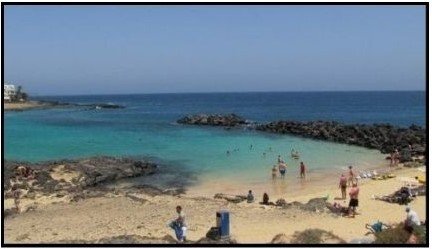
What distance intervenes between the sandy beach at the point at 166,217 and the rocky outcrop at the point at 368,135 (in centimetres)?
1473

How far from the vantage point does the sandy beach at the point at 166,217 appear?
15.2 m

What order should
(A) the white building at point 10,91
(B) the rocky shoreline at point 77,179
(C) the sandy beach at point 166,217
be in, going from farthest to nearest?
(A) the white building at point 10,91
(B) the rocky shoreline at point 77,179
(C) the sandy beach at point 166,217

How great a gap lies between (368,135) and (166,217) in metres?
29.1

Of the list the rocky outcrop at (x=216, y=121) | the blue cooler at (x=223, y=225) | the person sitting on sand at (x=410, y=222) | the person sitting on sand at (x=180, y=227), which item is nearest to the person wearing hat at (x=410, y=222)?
the person sitting on sand at (x=410, y=222)

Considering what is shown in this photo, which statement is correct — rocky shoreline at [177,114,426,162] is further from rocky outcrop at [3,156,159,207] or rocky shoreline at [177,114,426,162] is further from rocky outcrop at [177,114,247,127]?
rocky outcrop at [3,156,159,207]

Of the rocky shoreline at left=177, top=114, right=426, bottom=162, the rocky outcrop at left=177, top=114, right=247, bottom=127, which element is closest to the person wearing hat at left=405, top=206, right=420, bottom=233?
the rocky shoreline at left=177, top=114, right=426, bottom=162

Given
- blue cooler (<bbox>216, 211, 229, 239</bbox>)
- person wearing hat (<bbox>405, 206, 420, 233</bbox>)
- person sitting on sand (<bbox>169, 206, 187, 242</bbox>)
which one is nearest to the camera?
person wearing hat (<bbox>405, 206, 420, 233</bbox>)

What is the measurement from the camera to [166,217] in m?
18.1

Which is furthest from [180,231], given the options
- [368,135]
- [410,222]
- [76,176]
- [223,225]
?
[368,135]

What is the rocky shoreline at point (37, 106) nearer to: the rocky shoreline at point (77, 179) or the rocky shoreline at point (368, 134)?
the rocky shoreline at point (368, 134)

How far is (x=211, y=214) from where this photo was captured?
719 inches

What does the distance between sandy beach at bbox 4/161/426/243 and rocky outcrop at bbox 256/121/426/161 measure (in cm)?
1473

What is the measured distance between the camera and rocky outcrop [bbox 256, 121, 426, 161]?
122 feet

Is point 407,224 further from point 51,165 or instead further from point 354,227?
point 51,165
